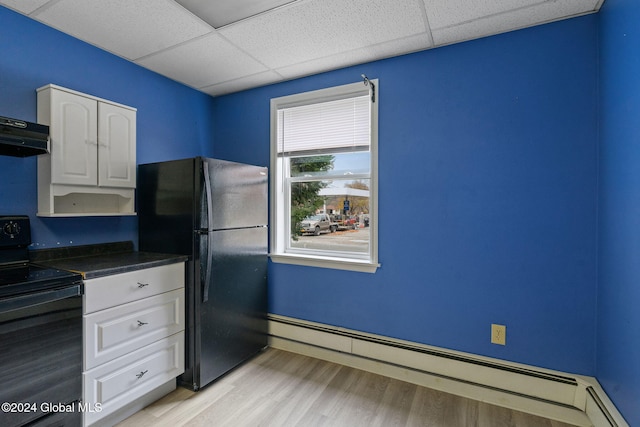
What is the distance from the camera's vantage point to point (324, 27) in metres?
1.94

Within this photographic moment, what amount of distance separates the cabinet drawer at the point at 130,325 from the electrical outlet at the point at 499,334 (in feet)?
6.96

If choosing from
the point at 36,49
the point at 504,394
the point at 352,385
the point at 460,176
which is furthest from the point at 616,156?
the point at 36,49

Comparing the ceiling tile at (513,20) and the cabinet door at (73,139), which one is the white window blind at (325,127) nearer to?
the ceiling tile at (513,20)

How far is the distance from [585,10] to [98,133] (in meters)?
3.12

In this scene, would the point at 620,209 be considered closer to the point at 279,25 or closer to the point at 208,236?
the point at 279,25

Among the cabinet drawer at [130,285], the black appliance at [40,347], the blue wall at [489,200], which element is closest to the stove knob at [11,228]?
the black appliance at [40,347]

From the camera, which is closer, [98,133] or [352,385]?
[98,133]

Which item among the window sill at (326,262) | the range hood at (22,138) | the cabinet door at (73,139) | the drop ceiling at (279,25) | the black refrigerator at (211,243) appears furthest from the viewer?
the window sill at (326,262)

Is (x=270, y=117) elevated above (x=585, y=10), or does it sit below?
below

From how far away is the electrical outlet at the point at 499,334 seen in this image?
1980mm

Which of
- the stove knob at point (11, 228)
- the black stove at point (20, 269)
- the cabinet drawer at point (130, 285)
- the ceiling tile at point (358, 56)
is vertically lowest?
the cabinet drawer at point (130, 285)

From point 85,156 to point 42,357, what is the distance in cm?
121

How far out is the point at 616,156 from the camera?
1.56 meters

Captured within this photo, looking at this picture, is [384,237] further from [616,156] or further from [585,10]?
[585,10]
